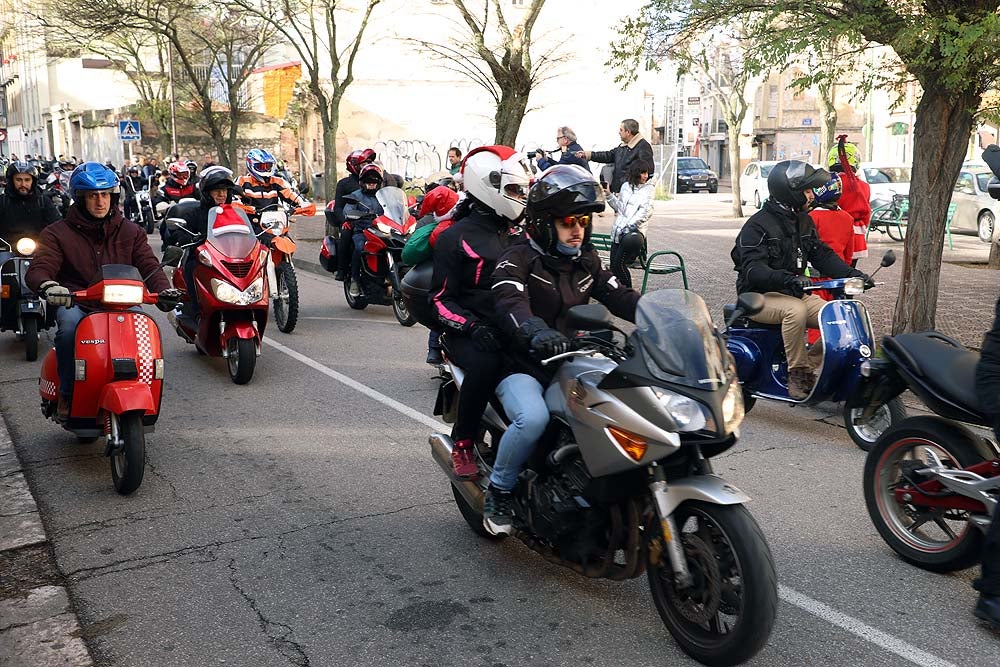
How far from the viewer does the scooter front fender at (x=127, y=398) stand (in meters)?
5.47

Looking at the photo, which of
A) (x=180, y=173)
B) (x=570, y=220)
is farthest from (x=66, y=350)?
(x=180, y=173)

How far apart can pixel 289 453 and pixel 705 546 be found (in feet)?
11.8

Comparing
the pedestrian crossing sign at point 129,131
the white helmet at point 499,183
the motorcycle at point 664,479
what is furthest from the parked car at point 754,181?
the motorcycle at point 664,479

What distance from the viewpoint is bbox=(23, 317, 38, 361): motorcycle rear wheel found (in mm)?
9680

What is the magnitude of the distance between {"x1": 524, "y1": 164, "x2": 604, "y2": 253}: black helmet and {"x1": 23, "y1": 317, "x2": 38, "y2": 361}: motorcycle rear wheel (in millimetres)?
7022

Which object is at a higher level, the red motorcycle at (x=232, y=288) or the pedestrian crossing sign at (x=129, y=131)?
the pedestrian crossing sign at (x=129, y=131)

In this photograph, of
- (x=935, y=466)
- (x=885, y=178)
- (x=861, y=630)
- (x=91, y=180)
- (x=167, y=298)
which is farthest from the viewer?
(x=885, y=178)

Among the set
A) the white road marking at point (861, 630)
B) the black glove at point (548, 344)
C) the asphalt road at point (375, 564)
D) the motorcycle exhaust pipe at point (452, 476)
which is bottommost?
the asphalt road at point (375, 564)

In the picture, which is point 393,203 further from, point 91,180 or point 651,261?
point 91,180

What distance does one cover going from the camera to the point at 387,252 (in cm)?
1177

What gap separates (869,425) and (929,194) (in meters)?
3.87

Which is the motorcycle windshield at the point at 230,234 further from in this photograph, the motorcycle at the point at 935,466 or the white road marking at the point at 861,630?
the white road marking at the point at 861,630

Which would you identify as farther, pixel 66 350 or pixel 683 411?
pixel 66 350

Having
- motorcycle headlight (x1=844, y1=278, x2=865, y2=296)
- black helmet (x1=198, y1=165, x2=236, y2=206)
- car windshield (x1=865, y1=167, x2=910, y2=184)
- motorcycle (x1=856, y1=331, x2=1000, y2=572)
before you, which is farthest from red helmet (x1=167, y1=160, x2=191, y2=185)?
car windshield (x1=865, y1=167, x2=910, y2=184)
